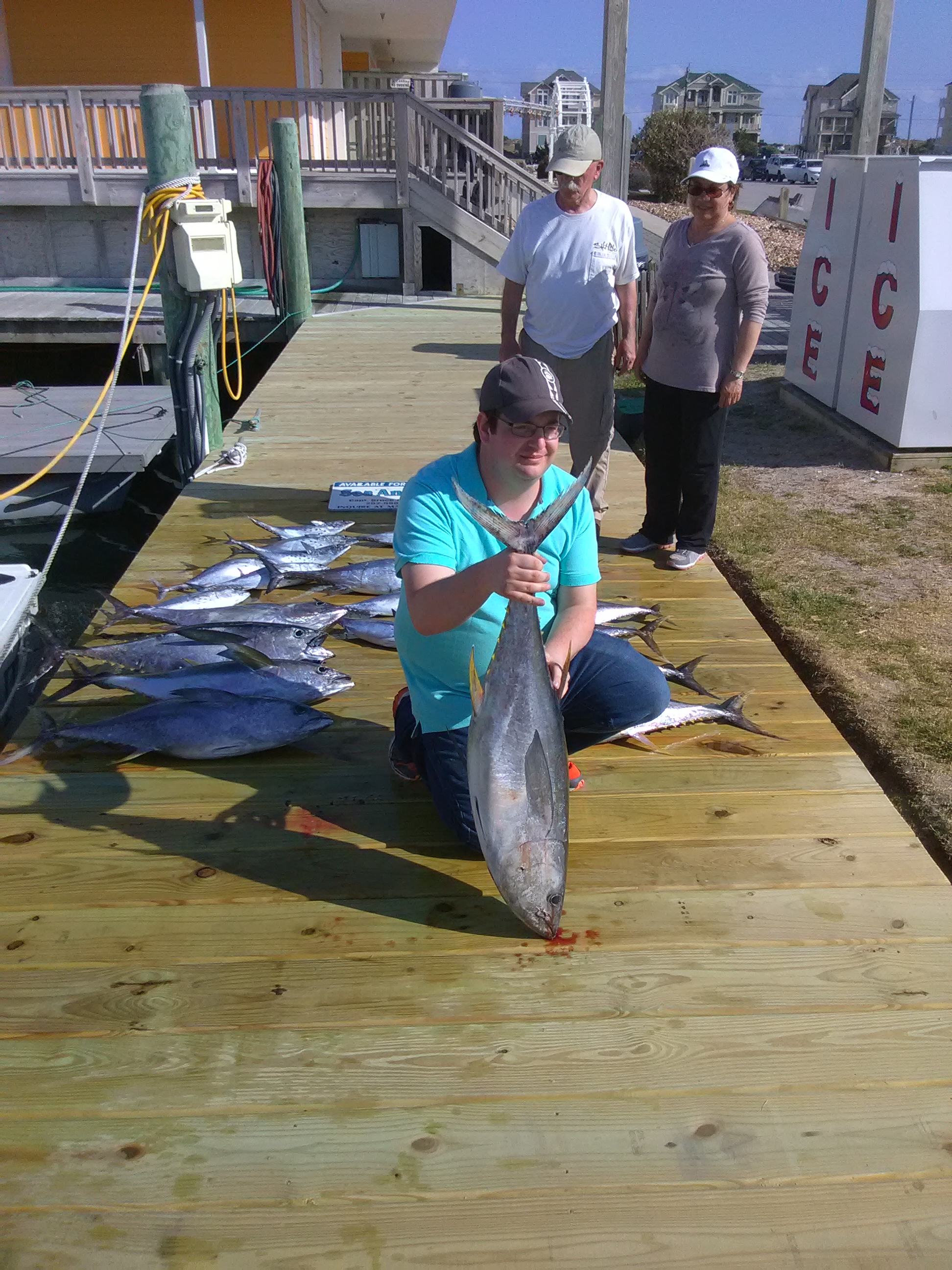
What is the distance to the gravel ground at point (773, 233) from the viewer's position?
16781 millimetres

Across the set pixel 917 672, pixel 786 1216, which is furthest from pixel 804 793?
pixel 917 672

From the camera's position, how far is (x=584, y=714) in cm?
282

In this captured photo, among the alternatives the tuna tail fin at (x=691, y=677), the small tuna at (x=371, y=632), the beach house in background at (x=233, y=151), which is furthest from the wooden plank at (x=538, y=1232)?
the beach house in background at (x=233, y=151)

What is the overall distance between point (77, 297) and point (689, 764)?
10872mm

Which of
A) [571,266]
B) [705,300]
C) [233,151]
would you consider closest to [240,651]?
[571,266]

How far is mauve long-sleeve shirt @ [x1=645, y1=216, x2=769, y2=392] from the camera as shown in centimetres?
418

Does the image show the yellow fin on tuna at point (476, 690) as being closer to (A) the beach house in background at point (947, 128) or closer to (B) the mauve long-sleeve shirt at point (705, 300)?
(B) the mauve long-sleeve shirt at point (705, 300)

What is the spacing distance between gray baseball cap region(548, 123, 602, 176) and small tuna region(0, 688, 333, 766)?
8.35 feet

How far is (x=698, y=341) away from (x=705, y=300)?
0.16 metres

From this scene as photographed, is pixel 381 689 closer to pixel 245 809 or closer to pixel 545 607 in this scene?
pixel 245 809

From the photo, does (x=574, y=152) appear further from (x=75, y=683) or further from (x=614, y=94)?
(x=614, y=94)

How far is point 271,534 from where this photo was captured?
4.99 metres

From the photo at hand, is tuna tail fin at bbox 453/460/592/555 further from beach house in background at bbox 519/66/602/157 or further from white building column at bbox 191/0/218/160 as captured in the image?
beach house in background at bbox 519/66/602/157

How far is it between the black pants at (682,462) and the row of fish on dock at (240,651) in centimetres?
129
